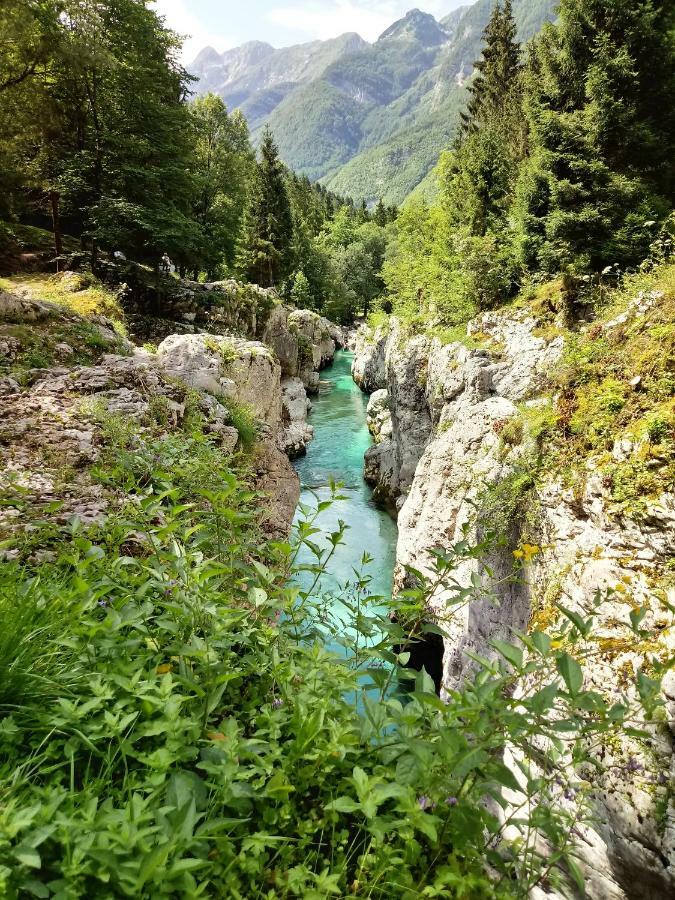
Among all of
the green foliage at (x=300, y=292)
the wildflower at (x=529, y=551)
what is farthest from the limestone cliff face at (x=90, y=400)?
the green foliage at (x=300, y=292)

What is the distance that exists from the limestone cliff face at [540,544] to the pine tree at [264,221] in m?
25.7

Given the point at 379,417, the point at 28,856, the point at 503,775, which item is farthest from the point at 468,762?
the point at 379,417

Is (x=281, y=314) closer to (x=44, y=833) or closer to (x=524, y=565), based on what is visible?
(x=524, y=565)

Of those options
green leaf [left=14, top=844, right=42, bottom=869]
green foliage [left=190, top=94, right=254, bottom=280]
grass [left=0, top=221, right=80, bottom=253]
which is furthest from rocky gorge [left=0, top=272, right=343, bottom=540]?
green foliage [left=190, top=94, right=254, bottom=280]

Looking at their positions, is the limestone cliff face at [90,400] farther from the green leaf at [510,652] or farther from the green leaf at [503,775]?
the green leaf at [503,775]

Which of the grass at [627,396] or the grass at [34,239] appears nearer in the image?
the grass at [627,396]

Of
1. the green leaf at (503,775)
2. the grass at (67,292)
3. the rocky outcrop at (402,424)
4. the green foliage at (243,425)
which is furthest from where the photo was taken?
the rocky outcrop at (402,424)

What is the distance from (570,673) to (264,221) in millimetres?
39987

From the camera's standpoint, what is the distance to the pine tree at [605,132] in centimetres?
1004

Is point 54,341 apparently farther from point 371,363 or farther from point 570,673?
point 371,363

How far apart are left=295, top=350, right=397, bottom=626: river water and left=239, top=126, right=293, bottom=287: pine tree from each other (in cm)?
1100

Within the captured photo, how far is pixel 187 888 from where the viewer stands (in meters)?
1.07

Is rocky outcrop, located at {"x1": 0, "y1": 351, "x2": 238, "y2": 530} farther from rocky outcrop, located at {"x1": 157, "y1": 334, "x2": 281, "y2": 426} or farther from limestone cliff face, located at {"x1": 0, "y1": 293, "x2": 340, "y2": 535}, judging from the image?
rocky outcrop, located at {"x1": 157, "y1": 334, "x2": 281, "y2": 426}

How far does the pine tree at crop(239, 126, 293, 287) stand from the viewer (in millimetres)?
34781
